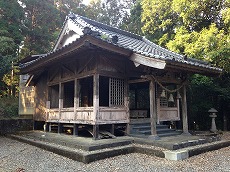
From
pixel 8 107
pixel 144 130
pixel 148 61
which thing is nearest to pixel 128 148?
pixel 144 130

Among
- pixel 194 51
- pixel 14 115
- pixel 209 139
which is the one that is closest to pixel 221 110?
pixel 194 51

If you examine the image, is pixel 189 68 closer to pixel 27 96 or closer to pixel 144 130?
pixel 144 130

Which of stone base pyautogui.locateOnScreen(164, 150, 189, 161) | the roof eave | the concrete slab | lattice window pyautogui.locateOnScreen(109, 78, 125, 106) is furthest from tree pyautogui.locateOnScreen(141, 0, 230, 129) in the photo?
stone base pyautogui.locateOnScreen(164, 150, 189, 161)

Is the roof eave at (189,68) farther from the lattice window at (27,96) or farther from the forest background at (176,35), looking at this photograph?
the lattice window at (27,96)

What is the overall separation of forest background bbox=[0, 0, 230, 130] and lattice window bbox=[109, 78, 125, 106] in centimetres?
522

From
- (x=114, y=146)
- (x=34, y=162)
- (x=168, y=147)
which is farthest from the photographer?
(x=114, y=146)

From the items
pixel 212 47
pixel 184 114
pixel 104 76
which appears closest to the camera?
pixel 104 76

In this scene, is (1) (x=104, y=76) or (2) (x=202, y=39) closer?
(1) (x=104, y=76)

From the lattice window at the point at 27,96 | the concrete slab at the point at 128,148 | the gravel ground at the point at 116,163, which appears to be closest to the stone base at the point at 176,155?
the concrete slab at the point at 128,148

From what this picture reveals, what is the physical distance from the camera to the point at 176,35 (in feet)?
48.0

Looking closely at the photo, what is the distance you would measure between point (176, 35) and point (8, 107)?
13.6 m

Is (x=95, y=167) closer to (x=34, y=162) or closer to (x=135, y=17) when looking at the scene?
(x=34, y=162)

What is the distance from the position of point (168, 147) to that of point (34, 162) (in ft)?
13.4

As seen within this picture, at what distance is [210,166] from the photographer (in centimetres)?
583
